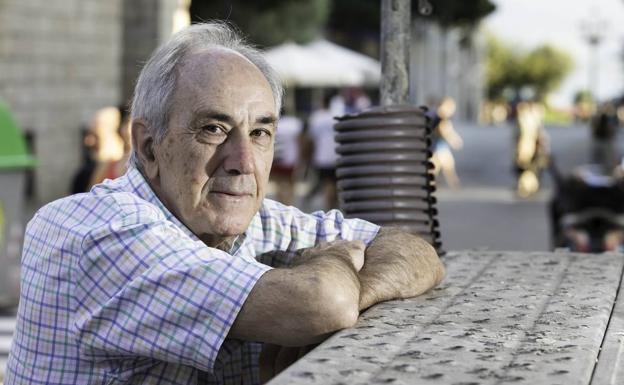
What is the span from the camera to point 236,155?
114 inches

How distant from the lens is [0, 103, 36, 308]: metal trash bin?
9.16 meters

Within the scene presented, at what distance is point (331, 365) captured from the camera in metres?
2.12

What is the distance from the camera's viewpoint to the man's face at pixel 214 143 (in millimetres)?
2840

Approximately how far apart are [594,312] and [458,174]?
90.9 feet

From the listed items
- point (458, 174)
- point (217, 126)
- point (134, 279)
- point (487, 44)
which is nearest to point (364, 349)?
point (134, 279)

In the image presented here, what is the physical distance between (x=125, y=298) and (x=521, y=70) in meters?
117

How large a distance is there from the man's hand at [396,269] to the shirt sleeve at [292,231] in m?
0.08

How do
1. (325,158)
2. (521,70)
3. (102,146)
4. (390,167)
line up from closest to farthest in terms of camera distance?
(390,167) → (102,146) → (325,158) → (521,70)

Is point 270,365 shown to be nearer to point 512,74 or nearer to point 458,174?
point 458,174

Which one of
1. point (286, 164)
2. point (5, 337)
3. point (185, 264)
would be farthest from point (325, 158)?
point (185, 264)

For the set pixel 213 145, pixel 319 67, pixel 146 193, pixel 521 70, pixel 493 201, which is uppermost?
pixel 521 70

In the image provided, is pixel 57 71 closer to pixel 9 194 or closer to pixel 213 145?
pixel 9 194

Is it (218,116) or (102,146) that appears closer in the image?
(218,116)

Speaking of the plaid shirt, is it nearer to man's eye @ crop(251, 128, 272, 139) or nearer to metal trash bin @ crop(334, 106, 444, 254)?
man's eye @ crop(251, 128, 272, 139)
